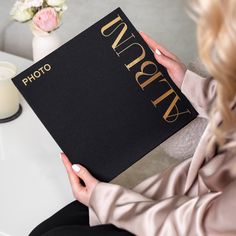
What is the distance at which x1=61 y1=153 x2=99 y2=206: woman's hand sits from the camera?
106 centimetres

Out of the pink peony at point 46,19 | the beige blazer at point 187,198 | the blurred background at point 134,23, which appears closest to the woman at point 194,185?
the beige blazer at point 187,198

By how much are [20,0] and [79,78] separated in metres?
0.34

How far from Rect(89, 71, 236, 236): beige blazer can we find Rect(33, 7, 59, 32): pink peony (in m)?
0.37

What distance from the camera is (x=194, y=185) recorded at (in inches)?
42.5

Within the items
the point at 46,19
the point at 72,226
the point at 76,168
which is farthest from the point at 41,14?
the point at 72,226

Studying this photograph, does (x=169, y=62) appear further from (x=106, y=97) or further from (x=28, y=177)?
(x=28, y=177)

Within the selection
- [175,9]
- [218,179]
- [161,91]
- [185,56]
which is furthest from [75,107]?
[175,9]

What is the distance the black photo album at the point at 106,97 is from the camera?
1066mm

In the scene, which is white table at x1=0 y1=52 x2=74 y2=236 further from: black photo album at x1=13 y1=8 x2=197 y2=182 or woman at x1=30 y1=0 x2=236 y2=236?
black photo album at x1=13 y1=8 x2=197 y2=182

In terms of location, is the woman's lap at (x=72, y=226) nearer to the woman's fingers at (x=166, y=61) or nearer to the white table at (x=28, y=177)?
the white table at (x=28, y=177)

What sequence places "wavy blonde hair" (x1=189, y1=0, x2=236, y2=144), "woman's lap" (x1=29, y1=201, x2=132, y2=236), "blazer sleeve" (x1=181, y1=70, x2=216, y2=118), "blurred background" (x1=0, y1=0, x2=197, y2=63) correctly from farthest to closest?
"blurred background" (x1=0, y1=0, x2=197, y2=63) → "blazer sleeve" (x1=181, y1=70, x2=216, y2=118) → "woman's lap" (x1=29, y1=201, x2=132, y2=236) → "wavy blonde hair" (x1=189, y1=0, x2=236, y2=144)

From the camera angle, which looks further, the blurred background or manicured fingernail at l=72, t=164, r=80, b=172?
the blurred background

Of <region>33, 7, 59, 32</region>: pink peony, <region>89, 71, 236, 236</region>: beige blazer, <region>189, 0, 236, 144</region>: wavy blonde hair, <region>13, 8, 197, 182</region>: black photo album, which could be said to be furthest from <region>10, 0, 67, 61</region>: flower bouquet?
<region>189, 0, 236, 144</region>: wavy blonde hair

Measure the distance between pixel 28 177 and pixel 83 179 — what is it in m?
0.20
